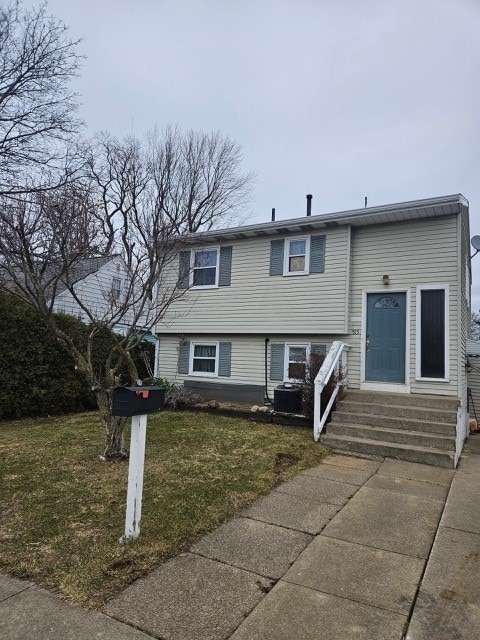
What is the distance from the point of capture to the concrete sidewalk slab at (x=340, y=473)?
5422 mm

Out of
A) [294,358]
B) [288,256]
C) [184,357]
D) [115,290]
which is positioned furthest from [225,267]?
[115,290]

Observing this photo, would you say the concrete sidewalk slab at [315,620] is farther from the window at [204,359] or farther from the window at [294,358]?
the window at [204,359]

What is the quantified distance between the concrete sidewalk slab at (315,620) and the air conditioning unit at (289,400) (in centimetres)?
607

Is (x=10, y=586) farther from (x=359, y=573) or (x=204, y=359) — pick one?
(x=204, y=359)

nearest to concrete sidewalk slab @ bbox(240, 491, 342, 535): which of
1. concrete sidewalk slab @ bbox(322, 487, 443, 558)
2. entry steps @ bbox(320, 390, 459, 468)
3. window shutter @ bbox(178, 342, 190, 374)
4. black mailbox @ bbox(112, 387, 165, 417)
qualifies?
concrete sidewalk slab @ bbox(322, 487, 443, 558)

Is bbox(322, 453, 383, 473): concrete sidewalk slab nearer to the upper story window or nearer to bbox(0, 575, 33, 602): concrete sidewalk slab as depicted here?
bbox(0, 575, 33, 602): concrete sidewalk slab

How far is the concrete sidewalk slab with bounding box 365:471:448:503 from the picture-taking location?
4.94 m

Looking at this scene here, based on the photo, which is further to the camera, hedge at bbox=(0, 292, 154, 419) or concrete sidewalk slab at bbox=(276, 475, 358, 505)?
hedge at bbox=(0, 292, 154, 419)

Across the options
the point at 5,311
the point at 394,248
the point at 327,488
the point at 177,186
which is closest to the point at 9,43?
the point at 177,186

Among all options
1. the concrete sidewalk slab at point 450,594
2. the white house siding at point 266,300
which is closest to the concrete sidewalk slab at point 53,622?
the concrete sidewalk slab at point 450,594

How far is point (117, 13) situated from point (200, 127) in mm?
7669

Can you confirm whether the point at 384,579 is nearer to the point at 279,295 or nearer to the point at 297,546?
the point at 297,546

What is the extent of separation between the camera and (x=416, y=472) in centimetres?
589

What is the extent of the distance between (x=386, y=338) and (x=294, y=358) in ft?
7.63
